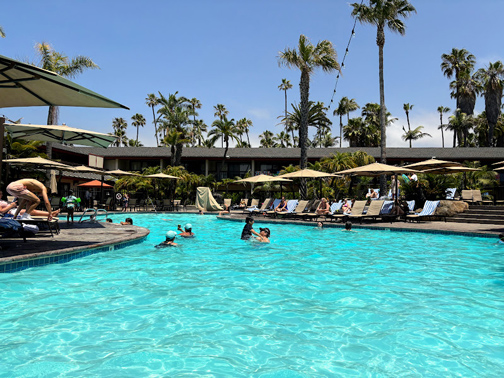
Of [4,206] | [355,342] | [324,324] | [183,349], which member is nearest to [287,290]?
[324,324]

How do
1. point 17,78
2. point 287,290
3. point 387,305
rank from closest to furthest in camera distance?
point 387,305
point 287,290
point 17,78

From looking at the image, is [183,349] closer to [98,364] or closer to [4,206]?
[98,364]

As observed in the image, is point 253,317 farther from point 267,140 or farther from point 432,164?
point 267,140

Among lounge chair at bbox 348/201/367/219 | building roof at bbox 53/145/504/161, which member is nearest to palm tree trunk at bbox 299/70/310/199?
lounge chair at bbox 348/201/367/219

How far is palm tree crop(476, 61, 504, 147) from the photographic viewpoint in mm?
52219

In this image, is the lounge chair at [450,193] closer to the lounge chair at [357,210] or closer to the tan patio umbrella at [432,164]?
the tan patio umbrella at [432,164]

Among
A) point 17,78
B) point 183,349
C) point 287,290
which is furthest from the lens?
point 17,78

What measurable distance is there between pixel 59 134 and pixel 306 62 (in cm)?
1637

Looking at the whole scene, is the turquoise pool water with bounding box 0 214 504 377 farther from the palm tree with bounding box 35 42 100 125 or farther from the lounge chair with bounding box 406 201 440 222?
the palm tree with bounding box 35 42 100 125

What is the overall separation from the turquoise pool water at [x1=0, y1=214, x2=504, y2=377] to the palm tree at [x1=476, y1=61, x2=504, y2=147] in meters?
52.7

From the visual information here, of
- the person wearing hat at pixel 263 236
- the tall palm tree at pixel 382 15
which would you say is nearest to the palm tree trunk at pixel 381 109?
the tall palm tree at pixel 382 15

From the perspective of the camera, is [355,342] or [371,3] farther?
[371,3]

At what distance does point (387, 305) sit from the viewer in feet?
18.1

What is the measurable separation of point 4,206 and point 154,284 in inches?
206
